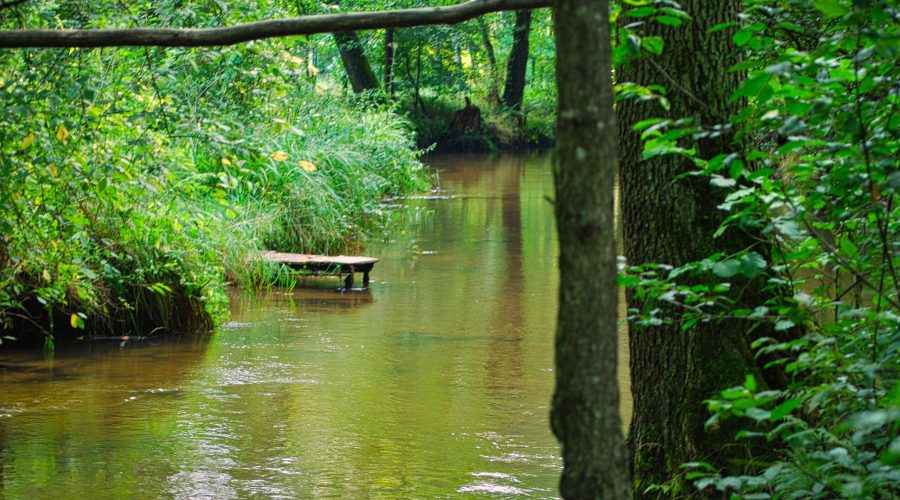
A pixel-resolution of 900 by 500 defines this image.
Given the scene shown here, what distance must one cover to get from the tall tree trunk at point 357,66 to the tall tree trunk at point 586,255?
2417cm

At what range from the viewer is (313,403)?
8.21m

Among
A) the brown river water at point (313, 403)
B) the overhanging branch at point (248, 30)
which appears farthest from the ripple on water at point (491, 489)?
the overhanging branch at point (248, 30)

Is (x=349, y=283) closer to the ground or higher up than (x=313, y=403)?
→ higher up

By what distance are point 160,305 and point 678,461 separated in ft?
21.1

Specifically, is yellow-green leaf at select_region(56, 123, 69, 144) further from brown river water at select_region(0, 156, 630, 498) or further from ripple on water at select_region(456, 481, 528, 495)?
ripple on water at select_region(456, 481, 528, 495)

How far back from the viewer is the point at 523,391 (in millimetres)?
8484

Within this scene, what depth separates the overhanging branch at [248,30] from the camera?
155 inches

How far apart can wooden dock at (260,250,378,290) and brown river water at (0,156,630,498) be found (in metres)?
0.22

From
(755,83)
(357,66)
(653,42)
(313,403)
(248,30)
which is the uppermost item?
(357,66)

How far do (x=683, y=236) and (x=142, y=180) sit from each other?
4.46 m

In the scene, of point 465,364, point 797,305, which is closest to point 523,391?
point 465,364

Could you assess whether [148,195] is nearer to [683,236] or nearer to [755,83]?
[683,236]

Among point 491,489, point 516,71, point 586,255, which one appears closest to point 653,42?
point 586,255

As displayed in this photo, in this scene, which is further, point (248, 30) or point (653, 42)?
point (248, 30)
